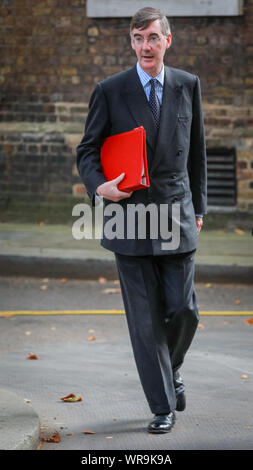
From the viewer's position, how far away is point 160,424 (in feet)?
16.8

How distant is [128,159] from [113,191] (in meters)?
0.17

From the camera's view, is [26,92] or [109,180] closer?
[109,180]

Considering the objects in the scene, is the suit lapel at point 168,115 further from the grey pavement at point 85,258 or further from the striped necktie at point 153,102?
the grey pavement at point 85,258

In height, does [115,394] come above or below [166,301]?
below

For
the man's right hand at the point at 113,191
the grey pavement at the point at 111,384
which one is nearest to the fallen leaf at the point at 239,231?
the grey pavement at the point at 111,384

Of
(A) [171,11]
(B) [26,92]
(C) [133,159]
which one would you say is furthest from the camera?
(B) [26,92]

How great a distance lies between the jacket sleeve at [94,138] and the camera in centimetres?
509

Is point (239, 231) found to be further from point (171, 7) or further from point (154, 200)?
point (154, 200)

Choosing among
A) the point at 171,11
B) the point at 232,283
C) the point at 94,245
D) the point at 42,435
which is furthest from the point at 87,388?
the point at 171,11

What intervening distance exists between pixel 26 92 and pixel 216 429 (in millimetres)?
8724

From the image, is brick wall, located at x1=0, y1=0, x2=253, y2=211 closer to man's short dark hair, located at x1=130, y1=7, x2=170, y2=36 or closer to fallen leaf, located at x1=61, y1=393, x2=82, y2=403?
fallen leaf, located at x1=61, y1=393, x2=82, y2=403

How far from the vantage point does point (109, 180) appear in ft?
16.6

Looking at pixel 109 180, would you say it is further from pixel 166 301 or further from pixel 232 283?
pixel 232 283

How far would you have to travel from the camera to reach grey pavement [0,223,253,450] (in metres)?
5.04
